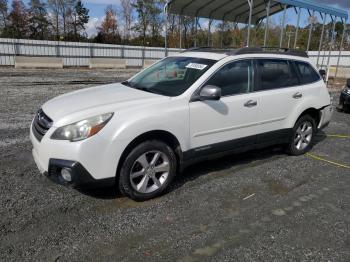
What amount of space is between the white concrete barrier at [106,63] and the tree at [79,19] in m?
21.4

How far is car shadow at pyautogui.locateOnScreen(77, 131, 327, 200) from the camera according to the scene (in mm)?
4070

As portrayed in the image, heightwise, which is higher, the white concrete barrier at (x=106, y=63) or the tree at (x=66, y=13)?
the tree at (x=66, y=13)

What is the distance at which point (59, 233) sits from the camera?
10.5 feet

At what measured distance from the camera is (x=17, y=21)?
44562 millimetres

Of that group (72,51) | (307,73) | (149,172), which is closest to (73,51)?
(72,51)

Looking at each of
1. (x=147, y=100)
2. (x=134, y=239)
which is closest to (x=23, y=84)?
(x=147, y=100)

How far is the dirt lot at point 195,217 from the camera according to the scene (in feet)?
9.81

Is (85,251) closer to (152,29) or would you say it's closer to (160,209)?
(160,209)

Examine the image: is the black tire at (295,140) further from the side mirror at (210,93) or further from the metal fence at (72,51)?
the metal fence at (72,51)

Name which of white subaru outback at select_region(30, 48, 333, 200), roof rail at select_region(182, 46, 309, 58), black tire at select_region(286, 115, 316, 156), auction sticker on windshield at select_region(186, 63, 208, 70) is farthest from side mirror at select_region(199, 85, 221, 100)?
black tire at select_region(286, 115, 316, 156)

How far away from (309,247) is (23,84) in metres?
13.2

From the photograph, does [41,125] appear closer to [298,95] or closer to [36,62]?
[298,95]

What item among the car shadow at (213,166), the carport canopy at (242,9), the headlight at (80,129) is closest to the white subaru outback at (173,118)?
the headlight at (80,129)

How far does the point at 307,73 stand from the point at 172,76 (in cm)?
254
